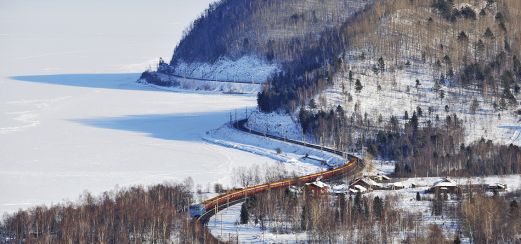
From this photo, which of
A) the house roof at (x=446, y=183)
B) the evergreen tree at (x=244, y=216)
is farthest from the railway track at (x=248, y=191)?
the house roof at (x=446, y=183)

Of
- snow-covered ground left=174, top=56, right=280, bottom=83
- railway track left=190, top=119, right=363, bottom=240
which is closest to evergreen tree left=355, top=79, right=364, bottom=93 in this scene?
railway track left=190, top=119, right=363, bottom=240

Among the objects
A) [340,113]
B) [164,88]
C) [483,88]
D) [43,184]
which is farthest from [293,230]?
[164,88]

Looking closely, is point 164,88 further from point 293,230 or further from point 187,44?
point 293,230

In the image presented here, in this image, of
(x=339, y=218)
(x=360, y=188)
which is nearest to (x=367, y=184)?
(x=360, y=188)

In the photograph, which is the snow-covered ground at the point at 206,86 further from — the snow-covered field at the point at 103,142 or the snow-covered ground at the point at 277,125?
the snow-covered ground at the point at 277,125

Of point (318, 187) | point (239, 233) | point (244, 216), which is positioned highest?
point (318, 187)

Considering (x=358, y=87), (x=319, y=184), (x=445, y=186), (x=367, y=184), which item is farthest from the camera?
(x=358, y=87)

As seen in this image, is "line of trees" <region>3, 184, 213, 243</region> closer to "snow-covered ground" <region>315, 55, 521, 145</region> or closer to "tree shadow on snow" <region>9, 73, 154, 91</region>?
"snow-covered ground" <region>315, 55, 521, 145</region>

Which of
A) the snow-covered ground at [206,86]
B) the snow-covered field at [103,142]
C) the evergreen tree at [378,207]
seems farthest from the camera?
the snow-covered ground at [206,86]

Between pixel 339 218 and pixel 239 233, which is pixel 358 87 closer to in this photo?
pixel 339 218

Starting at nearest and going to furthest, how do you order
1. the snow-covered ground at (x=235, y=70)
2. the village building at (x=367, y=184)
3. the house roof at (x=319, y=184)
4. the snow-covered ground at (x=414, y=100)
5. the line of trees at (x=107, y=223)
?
the line of trees at (x=107, y=223) → the house roof at (x=319, y=184) → the village building at (x=367, y=184) → the snow-covered ground at (x=414, y=100) → the snow-covered ground at (x=235, y=70)
